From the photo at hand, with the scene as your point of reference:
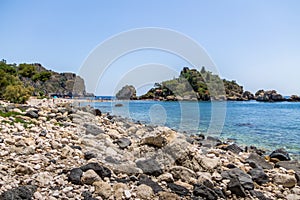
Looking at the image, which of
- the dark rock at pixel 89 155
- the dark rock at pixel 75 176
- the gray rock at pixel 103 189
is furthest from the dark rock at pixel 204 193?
the dark rock at pixel 89 155

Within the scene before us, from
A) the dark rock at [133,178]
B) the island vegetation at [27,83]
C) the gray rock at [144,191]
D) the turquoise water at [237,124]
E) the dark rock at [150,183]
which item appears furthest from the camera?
the island vegetation at [27,83]

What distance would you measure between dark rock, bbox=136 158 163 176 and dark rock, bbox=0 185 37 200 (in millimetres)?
2450

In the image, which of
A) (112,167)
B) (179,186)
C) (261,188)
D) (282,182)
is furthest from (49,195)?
(282,182)

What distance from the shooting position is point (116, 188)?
16.9 ft

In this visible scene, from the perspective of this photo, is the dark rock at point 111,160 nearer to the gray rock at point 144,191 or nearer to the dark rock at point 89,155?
the dark rock at point 89,155

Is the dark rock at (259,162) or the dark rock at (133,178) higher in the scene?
the dark rock at (133,178)

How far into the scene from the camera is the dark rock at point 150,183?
5394 millimetres

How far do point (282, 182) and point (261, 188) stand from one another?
81 cm

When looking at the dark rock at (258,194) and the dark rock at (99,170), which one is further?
the dark rock at (258,194)

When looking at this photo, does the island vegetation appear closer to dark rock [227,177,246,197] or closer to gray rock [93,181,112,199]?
gray rock [93,181,112,199]

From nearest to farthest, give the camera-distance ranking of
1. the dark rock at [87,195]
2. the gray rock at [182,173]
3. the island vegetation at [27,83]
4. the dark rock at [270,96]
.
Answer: the dark rock at [87,195], the gray rock at [182,173], the island vegetation at [27,83], the dark rock at [270,96]

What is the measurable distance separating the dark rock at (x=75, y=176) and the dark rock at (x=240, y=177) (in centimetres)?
333

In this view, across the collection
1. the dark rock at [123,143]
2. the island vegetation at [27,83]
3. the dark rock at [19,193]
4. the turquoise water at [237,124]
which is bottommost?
the turquoise water at [237,124]

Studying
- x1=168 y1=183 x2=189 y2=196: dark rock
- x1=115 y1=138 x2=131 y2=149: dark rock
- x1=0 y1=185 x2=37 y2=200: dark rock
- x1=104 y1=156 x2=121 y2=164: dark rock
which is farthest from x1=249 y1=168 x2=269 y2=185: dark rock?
x1=0 y1=185 x2=37 y2=200: dark rock
